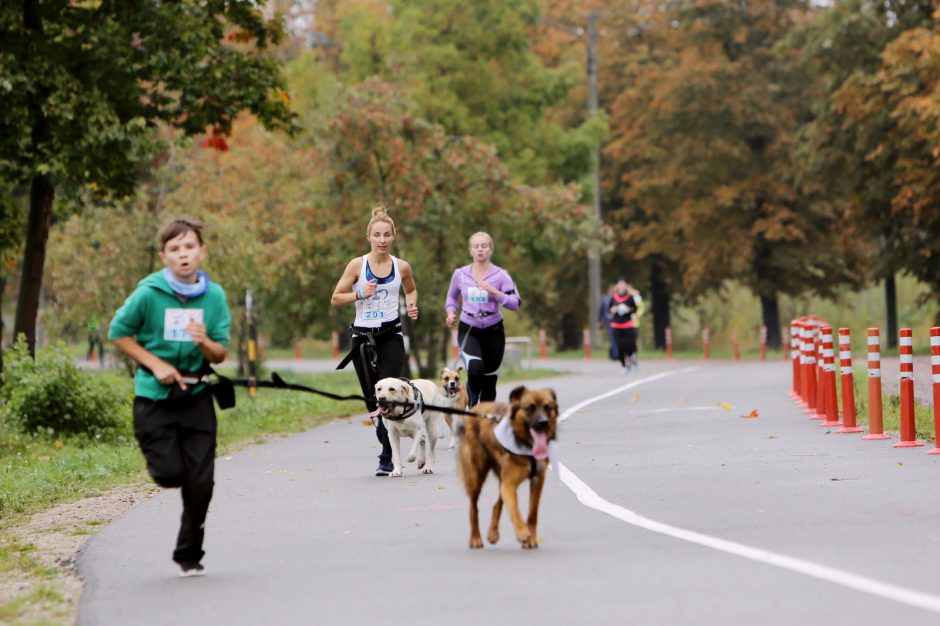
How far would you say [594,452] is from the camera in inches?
597

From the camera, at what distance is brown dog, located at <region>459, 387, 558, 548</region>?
27.9 ft

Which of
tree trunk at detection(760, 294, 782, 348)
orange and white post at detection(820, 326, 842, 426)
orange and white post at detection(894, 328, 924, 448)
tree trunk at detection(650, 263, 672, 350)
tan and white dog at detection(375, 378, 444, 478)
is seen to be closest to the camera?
tan and white dog at detection(375, 378, 444, 478)

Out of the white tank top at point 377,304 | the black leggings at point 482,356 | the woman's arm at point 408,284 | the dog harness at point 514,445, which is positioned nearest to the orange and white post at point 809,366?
the black leggings at point 482,356

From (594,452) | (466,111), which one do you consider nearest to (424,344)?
(466,111)

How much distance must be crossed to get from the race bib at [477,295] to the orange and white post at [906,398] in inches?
139

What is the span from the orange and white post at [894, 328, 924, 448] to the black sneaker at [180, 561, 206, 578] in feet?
25.7

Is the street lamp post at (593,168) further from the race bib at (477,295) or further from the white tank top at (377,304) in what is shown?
the white tank top at (377,304)

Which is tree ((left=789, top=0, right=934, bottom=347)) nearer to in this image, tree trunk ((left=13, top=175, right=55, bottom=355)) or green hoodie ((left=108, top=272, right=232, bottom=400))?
tree trunk ((left=13, top=175, right=55, bottom=355))

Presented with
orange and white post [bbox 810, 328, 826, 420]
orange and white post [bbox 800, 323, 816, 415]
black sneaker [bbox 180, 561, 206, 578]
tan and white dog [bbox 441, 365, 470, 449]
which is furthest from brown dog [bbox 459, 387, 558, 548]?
orange and white post [bbox 800, 323, 816, 415]

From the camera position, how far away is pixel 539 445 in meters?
8.46

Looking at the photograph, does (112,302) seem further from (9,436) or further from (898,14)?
(898,14)

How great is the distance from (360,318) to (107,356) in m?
48.3

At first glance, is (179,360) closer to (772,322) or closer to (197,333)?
(197,333)

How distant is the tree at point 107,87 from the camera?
68.8 feet
